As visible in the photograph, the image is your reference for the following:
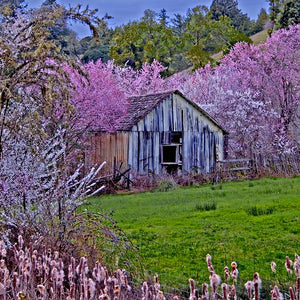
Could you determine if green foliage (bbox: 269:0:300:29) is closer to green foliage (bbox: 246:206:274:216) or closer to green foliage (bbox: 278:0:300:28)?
green foliage (bbox: 278:0:300:28)

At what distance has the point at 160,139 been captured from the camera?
24453 millimetres

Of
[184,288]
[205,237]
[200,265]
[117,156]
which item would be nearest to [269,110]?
[117,156]

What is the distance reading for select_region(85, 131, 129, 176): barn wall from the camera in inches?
923

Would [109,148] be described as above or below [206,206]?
above

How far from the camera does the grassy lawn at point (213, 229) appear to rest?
26.5ft

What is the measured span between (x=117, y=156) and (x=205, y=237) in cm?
1339

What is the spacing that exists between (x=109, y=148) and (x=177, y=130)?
3.72m

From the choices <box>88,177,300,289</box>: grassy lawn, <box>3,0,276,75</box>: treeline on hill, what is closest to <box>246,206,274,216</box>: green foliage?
<box>88,177,300,289</box>: grassy lawn

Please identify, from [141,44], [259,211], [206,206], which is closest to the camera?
[259,211]

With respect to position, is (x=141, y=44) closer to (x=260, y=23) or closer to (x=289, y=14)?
(x=289, y=14)

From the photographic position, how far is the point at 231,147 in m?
29.2

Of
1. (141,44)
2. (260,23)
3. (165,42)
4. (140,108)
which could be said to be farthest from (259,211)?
(260,23)

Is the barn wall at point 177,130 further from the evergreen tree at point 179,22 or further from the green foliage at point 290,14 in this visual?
the evergreen tree at point 179,22

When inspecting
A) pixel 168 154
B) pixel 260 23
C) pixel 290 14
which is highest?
pixel 260 23
